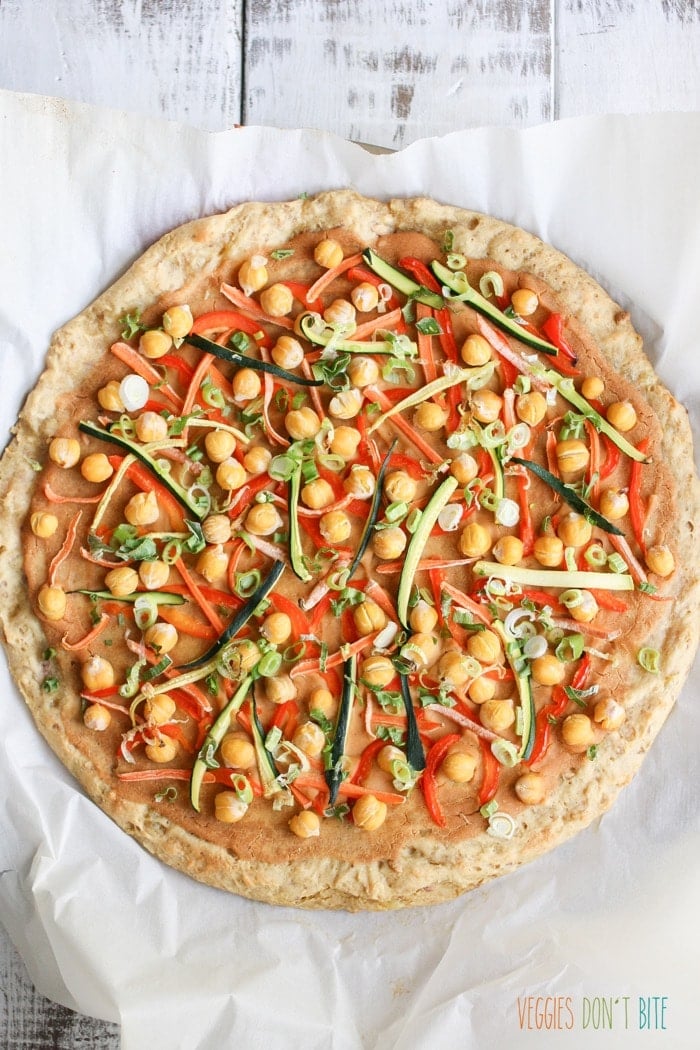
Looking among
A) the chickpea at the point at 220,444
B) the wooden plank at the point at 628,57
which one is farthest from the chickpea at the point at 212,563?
the wooden plank at the point at 628,57

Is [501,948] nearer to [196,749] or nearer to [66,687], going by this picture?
[196,749]

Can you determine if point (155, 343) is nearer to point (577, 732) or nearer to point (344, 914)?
point (577, 732)

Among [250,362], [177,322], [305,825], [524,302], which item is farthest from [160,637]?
[524,302]

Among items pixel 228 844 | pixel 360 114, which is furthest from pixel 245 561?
pixel 360 114

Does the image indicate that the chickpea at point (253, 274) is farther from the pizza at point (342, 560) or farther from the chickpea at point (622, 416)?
the chickpea at point (622, 416)

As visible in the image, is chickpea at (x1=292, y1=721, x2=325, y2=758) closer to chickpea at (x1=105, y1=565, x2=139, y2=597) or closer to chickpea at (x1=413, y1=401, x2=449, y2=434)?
chickpea at (x1=105, y1=565, x2=139, y2=597)
